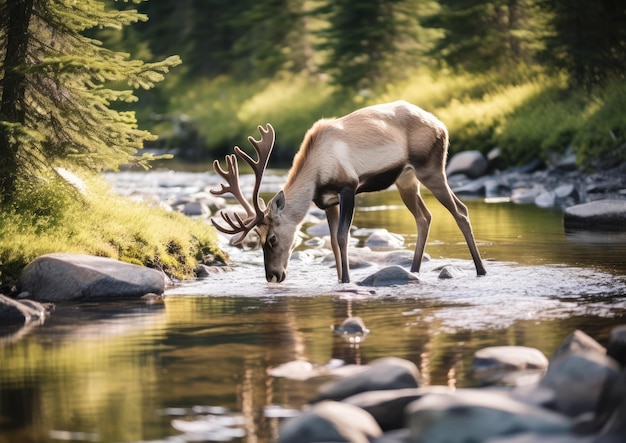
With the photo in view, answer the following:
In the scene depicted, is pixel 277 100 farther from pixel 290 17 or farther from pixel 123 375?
pixel 123 375

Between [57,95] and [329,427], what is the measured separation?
7.79 metres

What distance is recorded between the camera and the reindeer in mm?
11812

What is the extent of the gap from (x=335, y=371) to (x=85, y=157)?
5.55m

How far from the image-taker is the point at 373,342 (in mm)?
8578

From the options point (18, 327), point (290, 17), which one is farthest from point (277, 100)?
point (18, 327)

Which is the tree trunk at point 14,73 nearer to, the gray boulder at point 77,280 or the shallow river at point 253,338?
the gray boulder at point 77,280

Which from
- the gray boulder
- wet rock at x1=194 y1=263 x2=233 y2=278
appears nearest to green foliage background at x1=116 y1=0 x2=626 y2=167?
wet rock at x1=194 y1=263 x2=233 y2=278

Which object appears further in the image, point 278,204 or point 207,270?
point 207,270

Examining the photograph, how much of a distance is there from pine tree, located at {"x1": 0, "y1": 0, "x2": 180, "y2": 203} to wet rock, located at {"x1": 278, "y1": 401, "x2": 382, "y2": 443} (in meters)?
6.70

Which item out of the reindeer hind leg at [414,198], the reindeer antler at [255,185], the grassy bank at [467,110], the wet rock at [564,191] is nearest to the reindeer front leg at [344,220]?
the reindeer antler at [255,185]

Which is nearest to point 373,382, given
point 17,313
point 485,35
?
point 17,313

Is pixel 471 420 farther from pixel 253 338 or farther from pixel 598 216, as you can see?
pixel 598 216

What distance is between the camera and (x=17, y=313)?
9.80 m

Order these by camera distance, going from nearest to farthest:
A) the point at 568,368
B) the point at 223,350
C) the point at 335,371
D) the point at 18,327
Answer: the point at 568,368 → the point at 335,371 → the point at 223,350 → the point at 18,327
